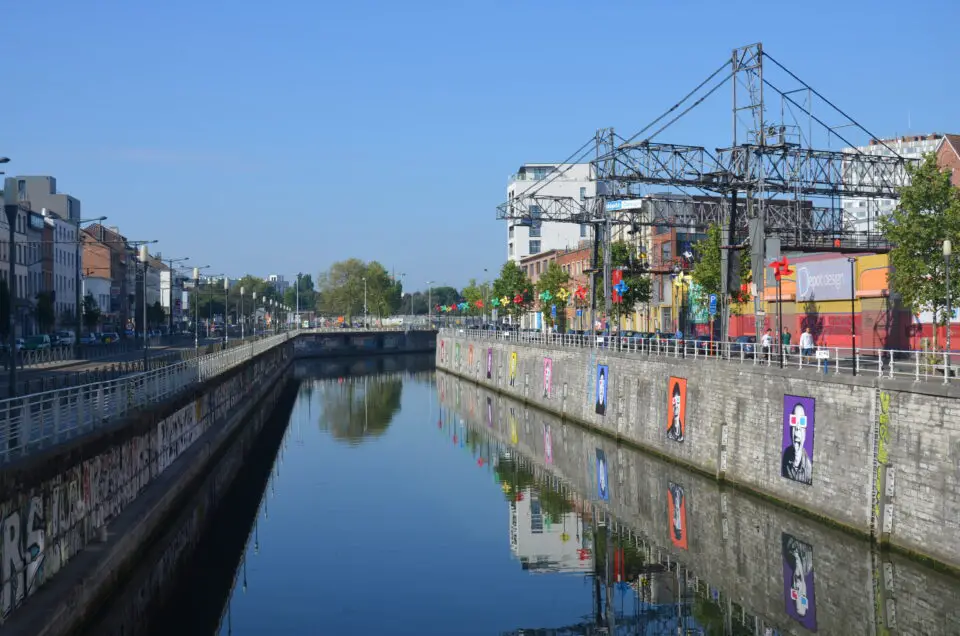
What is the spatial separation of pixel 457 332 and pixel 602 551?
277 ft

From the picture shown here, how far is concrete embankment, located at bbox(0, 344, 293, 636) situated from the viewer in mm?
15984

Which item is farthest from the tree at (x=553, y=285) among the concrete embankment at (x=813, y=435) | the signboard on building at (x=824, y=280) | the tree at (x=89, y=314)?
the tree at (x=89, y=314)

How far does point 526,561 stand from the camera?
1075 inches

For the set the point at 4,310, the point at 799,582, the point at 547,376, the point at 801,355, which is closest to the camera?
the point at 799,582

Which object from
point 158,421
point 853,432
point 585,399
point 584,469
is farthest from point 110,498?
point 585,399

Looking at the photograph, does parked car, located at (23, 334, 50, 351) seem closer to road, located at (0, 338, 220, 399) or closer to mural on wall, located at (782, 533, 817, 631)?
road, located at (0, 338, 220, 399)

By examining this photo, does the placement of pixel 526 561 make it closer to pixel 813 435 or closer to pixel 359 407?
pixel 813 435

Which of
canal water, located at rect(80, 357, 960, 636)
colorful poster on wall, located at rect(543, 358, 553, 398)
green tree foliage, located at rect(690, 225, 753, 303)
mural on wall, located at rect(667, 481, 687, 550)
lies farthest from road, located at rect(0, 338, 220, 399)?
green tree foliage, located at rect(690, 225, 753, 303)

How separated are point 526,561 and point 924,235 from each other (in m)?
20.0

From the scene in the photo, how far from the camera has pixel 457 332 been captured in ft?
367

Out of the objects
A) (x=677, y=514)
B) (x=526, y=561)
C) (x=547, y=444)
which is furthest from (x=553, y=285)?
(x=526, y=561)

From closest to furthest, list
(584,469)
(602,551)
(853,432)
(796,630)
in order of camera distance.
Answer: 1. (796,630)
2. (853,432)
3. (602,551)
4. (584,469)

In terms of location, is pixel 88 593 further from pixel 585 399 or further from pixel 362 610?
pixel 585 399

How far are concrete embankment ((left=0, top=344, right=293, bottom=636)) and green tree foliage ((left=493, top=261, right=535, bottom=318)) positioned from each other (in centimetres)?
7874
